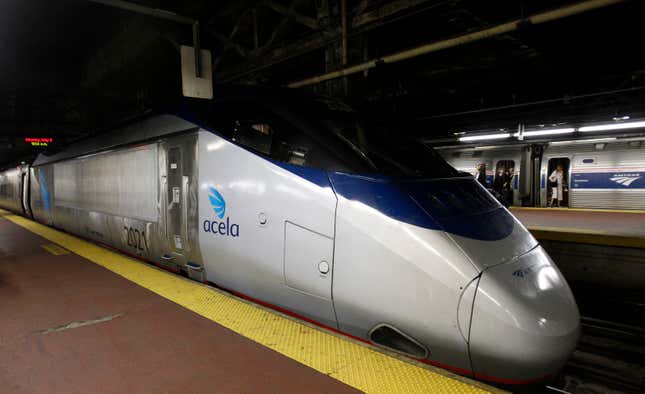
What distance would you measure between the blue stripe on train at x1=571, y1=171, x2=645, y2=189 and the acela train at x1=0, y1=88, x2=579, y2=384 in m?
10.6

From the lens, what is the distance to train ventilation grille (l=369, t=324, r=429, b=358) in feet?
7.95

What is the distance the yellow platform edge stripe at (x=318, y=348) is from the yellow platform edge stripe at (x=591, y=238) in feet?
16.4

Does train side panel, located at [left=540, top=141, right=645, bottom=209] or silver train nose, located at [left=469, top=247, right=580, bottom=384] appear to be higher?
train side panel, located at [left=540, top=141, right=645, bottom=209]

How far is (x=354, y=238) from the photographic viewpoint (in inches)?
101

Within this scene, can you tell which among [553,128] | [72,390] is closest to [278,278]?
[72,390]

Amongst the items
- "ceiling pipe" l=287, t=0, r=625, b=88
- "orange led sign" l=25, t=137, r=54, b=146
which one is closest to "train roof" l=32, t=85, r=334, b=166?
"ceiling pipe" l=287, t=0, r=625, b=88

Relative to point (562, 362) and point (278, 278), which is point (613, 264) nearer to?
point (562, 362)

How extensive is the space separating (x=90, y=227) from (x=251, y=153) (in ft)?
18.3

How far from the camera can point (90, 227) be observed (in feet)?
23.8

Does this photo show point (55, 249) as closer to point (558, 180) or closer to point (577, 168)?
point (558, 180)

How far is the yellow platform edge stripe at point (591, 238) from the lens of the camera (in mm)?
5523

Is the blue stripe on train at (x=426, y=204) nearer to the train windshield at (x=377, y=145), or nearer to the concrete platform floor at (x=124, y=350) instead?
the train windshield at (x=377, y=145)

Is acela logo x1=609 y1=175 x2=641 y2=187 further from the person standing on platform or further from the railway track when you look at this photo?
the railway track

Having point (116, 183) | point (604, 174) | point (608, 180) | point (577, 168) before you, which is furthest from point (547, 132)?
point (116, 183)
